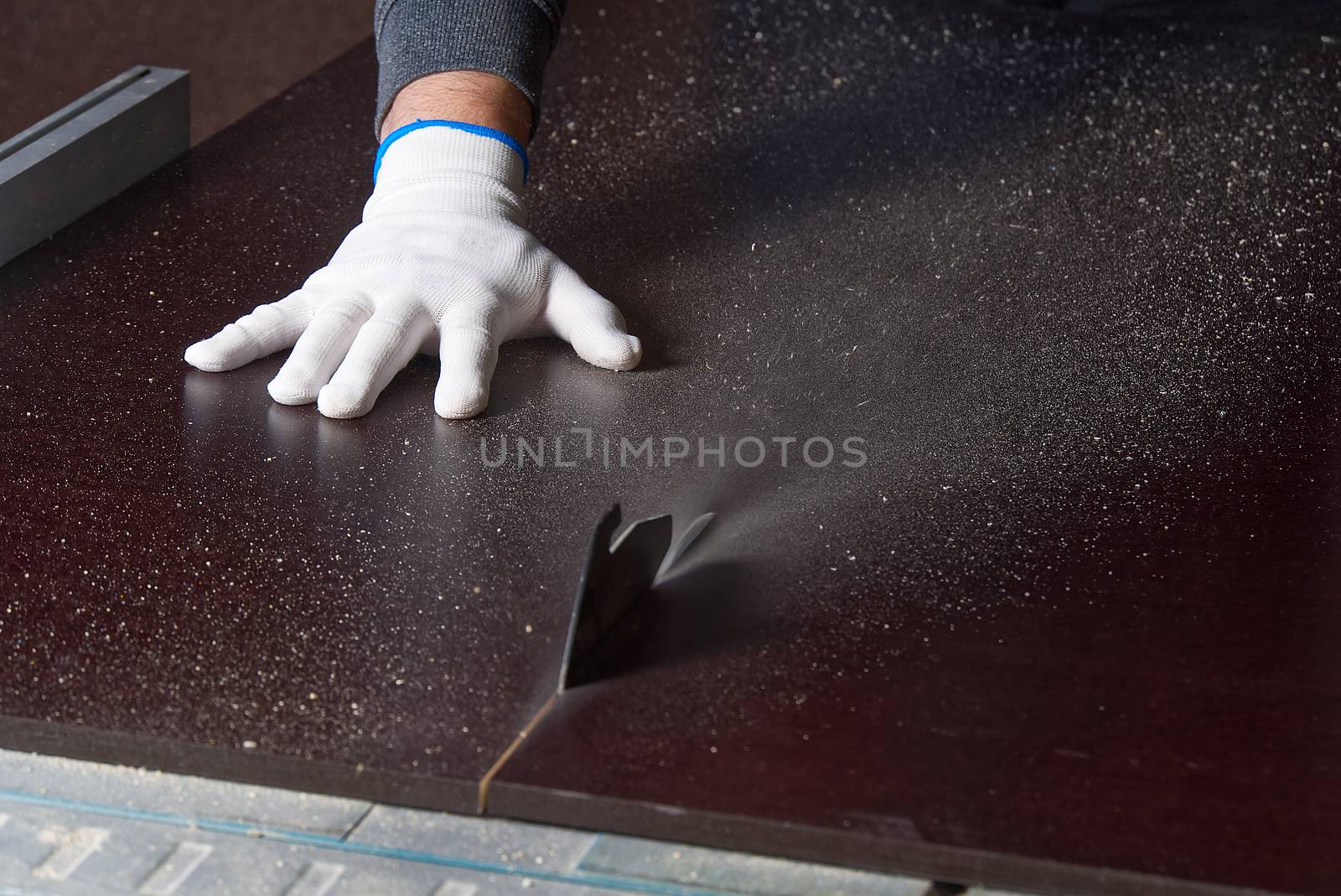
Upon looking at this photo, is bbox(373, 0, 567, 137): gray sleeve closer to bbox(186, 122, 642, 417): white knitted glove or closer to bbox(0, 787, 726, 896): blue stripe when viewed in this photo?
bbox(186, 122, 642, 417): white knitted glove

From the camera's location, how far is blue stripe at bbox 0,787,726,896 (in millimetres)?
732

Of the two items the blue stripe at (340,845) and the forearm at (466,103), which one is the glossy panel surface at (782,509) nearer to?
the blue stripe at (340,845)

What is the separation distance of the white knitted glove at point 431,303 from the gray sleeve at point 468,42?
0.12 meters

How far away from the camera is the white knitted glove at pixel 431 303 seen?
117 cm

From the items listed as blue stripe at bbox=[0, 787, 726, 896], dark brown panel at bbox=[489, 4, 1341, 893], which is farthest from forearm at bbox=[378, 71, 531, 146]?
blue stripe at bbox=[0, 787, 726, 896]

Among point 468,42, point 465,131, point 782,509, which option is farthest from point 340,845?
point 468,42

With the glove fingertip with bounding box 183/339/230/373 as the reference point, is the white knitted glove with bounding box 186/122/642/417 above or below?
above
